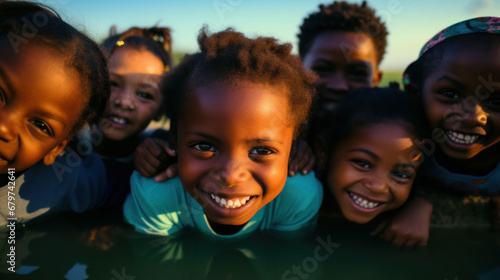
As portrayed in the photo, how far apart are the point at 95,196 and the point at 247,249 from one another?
113cm

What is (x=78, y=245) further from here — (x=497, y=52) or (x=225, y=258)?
(x=497, y=52)

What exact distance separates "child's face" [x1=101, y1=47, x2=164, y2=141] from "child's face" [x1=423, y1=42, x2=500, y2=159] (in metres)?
1.92

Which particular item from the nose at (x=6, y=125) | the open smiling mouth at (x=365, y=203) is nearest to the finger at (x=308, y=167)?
the open smiling mouth at (x=365, y=203)

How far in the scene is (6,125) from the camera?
5.05 feet

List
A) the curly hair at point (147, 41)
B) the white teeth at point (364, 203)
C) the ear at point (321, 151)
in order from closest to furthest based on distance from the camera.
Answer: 1. the white teeth at point (364, 203)
2. the ear at point (321, 151)
3. the curly hair at point (147, 41)

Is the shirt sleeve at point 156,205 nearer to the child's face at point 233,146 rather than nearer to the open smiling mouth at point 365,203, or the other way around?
the child's face at point 233,146

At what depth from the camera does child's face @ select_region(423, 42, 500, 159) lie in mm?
1984

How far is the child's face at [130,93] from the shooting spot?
266 centimetres

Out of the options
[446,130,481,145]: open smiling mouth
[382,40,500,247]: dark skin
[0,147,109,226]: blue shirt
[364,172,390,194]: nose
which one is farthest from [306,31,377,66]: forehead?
[0,147,109,226]: blue shirt

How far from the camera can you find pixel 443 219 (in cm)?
242

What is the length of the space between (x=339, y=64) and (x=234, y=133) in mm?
1961

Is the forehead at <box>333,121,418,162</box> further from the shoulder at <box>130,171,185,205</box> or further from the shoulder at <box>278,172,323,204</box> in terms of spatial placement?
the shoulder at <box>130,171,185,205</box>

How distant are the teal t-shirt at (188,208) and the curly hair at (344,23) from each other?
191 cm

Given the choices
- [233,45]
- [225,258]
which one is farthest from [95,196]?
[233,45]
